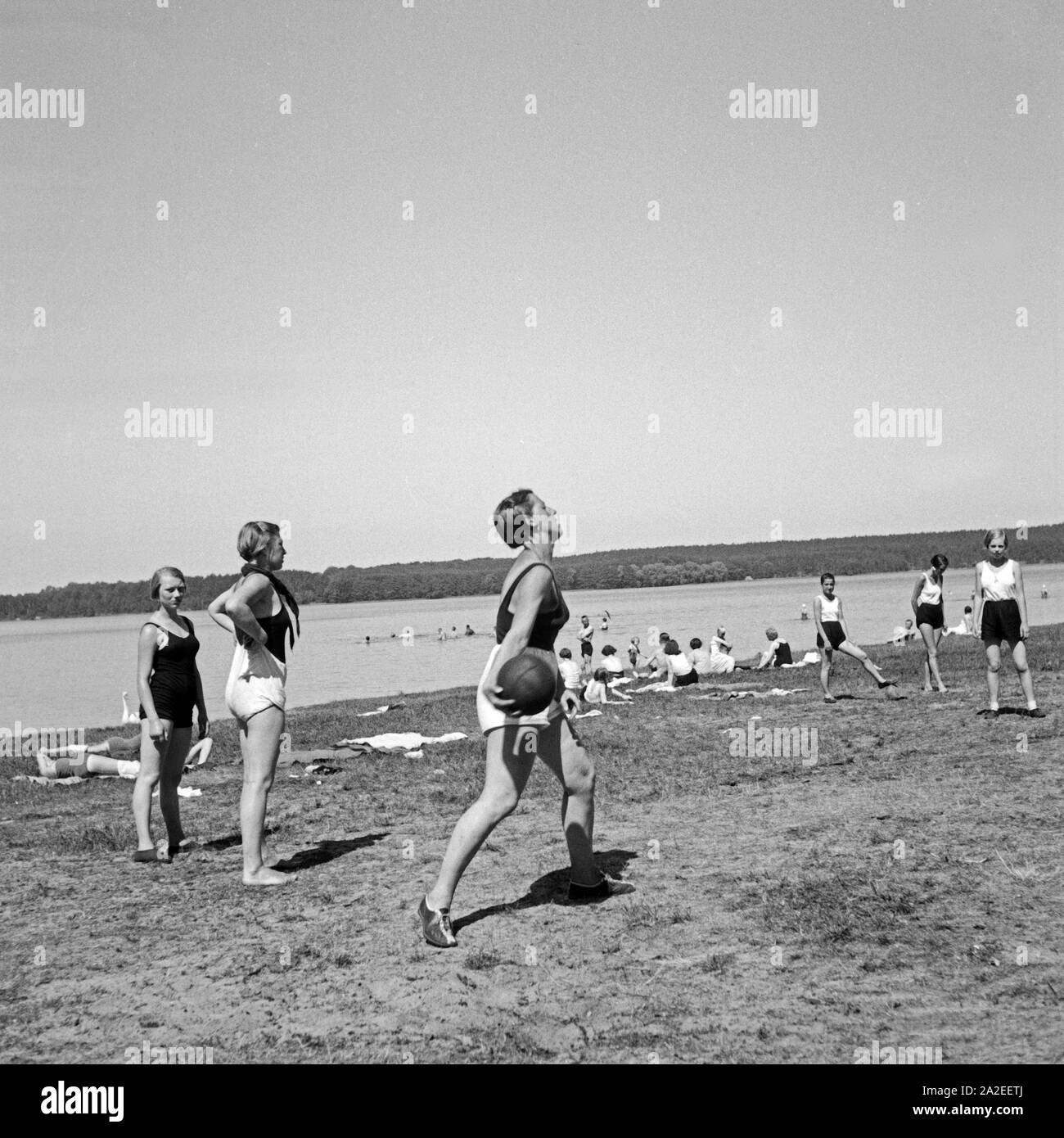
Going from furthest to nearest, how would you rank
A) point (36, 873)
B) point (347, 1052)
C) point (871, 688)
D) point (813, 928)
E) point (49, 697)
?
point (49, 697), point (871, 688), point (36, 873), point (813, 928), point (347, 1052)

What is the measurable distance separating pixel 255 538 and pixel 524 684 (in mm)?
2336

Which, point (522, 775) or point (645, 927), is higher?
point (522, 775)

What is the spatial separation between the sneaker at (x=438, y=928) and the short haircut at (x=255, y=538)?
2.52 meters

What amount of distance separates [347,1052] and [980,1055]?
90.6 inches

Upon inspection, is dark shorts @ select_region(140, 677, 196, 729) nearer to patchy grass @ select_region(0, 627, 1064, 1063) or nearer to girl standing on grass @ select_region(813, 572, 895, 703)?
patchy grass @ select_region(0, 627, 1064, 1063)

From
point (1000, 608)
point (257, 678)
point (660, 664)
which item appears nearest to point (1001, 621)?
point (1000, 608)

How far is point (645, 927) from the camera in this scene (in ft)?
17.9

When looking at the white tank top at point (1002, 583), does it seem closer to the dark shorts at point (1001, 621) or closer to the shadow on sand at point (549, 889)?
the dark shorts at point (1001, 621)

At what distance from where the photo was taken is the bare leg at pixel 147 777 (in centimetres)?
747

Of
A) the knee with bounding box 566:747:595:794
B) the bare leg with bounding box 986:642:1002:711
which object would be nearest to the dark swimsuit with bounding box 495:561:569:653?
the knee with bounding box 566:747:595:794

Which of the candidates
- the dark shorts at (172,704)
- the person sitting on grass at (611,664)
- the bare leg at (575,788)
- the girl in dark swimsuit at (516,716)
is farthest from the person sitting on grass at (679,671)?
the girl in dark swimsuit at (516,716)
